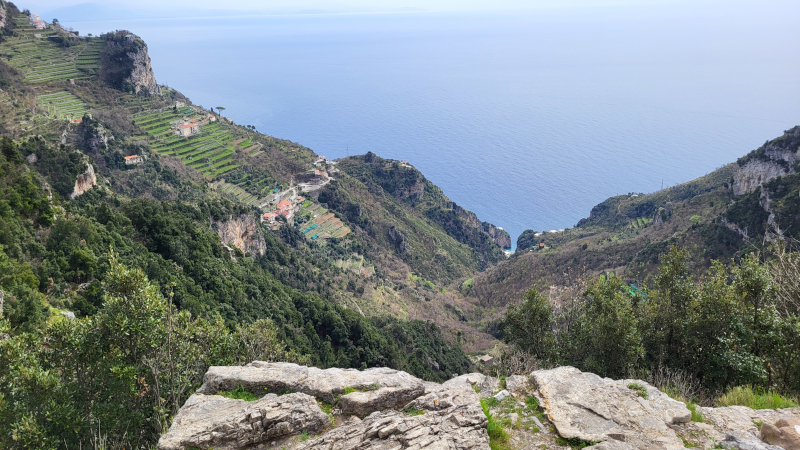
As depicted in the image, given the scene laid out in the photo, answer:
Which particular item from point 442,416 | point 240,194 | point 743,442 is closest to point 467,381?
point 442,416

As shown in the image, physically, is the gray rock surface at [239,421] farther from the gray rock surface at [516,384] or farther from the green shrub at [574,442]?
the green shrub at [574,442]

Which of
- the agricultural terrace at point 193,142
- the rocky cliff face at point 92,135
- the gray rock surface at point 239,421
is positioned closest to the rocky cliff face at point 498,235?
the agricultural terrace at point 193,142

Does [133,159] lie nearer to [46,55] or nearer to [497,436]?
[46,55]

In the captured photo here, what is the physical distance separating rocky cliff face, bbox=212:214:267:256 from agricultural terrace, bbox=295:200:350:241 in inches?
652

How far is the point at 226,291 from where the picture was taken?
35.7 m

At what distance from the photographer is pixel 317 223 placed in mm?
80938

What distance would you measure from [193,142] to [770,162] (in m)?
94.4

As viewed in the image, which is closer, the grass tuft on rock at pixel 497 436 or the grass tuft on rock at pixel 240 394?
the grass tuft on rock at pixel 497 436

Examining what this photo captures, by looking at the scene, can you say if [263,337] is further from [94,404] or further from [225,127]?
[225,127]

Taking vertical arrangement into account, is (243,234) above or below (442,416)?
above

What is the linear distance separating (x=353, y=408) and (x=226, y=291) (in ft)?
85.2

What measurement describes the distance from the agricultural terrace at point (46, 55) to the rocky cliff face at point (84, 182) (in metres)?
49.8

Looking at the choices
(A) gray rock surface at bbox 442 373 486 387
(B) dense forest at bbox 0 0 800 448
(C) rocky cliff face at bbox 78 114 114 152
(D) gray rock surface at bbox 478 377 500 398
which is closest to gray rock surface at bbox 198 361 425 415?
(A) gray rock surface at bbox 442 373 486 387

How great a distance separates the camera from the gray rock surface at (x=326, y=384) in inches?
515
